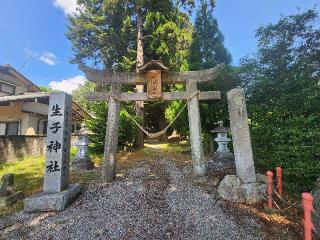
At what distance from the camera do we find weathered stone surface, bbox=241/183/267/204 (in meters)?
6.50

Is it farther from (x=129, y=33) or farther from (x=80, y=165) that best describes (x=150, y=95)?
(x=129, y=33)

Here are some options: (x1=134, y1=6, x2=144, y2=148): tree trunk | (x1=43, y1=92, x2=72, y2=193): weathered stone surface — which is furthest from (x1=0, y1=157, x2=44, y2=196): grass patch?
(x1=134, y1=6, x2=144, y2=148): tree trunk

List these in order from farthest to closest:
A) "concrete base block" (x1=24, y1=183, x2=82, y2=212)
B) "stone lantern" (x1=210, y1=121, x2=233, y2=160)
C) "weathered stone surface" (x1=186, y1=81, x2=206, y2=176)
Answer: "stone lantern" (x1=210, y1=121, x2=233, y2=160) < "weathered stone surface" (x1=186, y1=81, x2=206, y2=176) < "concrete base block" (x1=24, y1=183, x2=82, y2=212)

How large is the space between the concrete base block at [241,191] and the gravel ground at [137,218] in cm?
36

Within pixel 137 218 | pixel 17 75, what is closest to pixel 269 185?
pixel 137 218

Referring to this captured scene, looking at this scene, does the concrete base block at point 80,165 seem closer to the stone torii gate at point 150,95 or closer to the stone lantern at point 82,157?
the stone lantern at point 82,157

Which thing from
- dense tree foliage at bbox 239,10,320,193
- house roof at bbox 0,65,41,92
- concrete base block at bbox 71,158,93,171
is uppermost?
house roof at bbox 0,65,41,92

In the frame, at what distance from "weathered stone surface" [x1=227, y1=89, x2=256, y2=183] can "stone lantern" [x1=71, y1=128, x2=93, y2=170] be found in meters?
6.70

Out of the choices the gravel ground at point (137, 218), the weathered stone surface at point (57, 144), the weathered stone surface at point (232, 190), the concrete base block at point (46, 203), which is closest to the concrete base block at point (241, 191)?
the weathered stone surface at point (232, 190)

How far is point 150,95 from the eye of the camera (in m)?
8.53

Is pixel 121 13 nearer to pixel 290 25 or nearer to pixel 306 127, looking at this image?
pixel 290 25

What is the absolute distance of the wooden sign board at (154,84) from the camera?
335 inches

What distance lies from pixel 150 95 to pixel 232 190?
4.07m

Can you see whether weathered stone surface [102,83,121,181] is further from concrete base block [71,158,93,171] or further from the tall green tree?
the tall green tree
